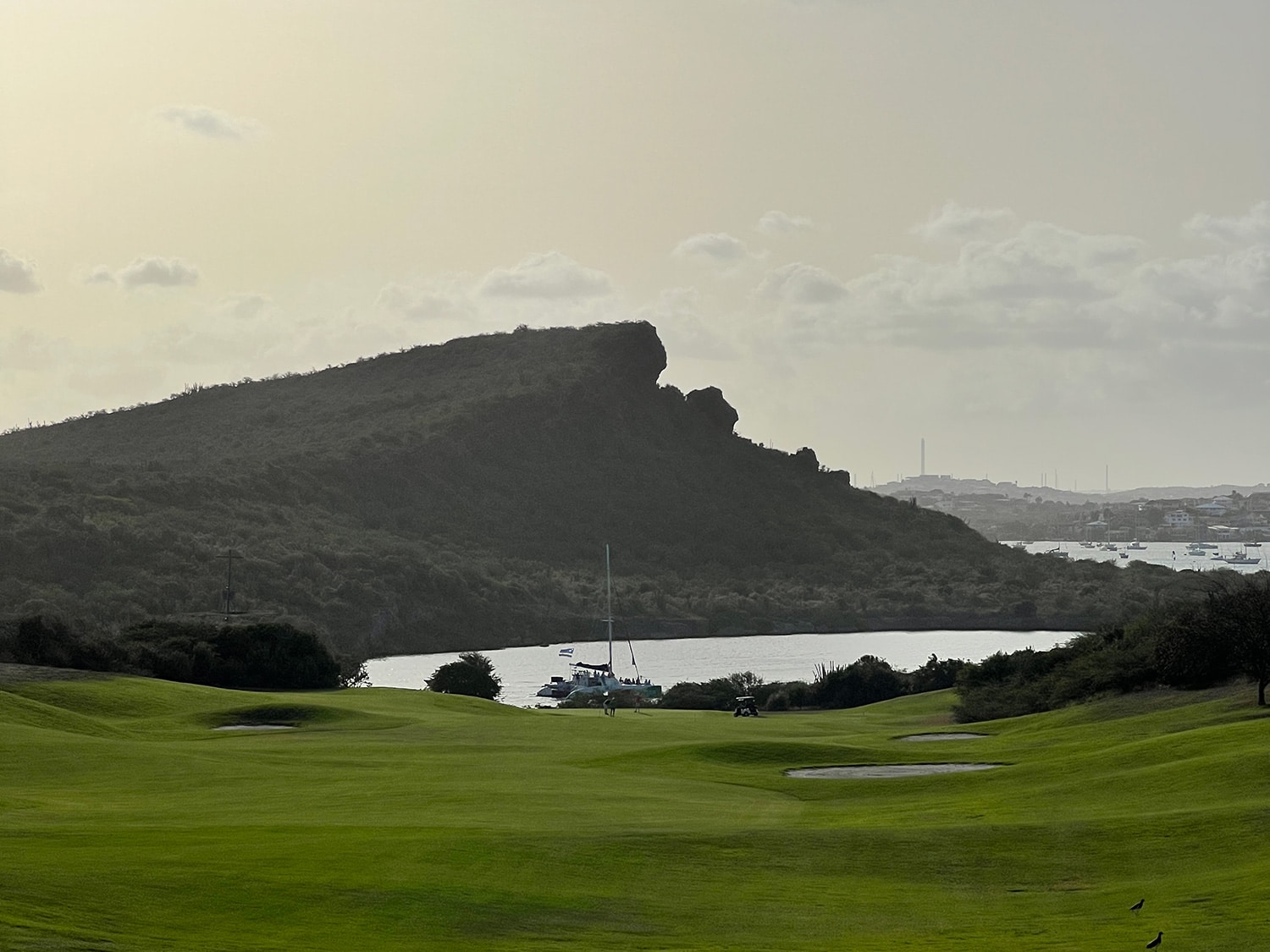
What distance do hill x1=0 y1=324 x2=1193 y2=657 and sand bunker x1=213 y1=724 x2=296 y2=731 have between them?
7067 centimetres

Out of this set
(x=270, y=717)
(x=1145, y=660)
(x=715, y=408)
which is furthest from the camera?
(x=715, y=408)

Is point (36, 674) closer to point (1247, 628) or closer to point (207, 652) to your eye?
point (207, 652)

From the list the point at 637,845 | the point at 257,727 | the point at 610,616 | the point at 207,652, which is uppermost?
the point at 610,616

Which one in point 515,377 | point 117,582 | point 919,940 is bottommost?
point 919,940

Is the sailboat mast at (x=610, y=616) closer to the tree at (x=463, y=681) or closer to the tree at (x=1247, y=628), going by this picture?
the tree at (x=463, y=681)

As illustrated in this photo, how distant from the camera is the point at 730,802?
2762cm

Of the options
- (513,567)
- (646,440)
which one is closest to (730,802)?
(513,567)

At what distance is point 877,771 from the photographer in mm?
33219

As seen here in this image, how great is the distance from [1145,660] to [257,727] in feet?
81.1

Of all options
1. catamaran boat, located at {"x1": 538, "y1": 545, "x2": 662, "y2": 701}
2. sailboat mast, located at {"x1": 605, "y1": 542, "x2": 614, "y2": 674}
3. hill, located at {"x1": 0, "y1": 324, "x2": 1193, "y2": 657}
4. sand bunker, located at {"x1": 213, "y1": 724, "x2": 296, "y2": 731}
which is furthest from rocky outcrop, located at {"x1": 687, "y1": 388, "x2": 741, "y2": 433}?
sand bunker, located at {"x1": 213, "y1": 724, "x2": 296, "y2": 731}

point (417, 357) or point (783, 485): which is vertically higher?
point (417, 357)

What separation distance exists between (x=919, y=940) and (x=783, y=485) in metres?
167

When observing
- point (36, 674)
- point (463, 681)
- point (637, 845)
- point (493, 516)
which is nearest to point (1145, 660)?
point (637, 845)

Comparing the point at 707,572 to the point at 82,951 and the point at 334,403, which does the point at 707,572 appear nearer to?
the point at 334,403
